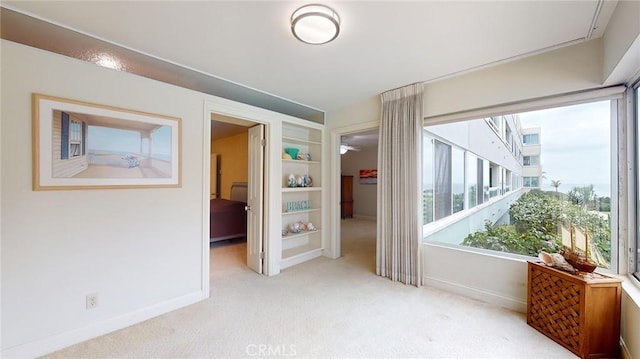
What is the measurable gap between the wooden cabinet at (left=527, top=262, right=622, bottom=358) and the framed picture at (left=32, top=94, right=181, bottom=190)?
347cm

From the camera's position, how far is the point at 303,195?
14.0 ft

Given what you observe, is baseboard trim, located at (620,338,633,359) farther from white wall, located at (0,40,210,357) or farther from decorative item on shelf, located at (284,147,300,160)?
decorative item on shelf, located at (284,147,300,160)

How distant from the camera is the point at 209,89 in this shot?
9.61 ft

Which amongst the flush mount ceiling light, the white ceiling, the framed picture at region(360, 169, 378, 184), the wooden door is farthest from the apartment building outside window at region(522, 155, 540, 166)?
the framed picture at region(360, 169, 378, 184)

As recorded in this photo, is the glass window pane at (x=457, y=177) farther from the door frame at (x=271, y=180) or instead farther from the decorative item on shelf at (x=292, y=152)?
the door frame at (x=271, y=180)

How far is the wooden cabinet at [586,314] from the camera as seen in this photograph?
1.74 meters

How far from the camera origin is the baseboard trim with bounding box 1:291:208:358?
5.61ft

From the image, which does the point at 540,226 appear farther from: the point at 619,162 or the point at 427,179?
the point at 427,179

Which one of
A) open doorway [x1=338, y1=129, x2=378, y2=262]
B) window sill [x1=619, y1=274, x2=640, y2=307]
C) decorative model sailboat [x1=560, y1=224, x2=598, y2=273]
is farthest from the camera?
open doorway [x1=338, y1=129, x2=378, y2=262]

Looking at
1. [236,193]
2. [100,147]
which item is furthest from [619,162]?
[236,193]

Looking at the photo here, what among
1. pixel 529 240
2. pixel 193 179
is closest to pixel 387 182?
pixel 529 240

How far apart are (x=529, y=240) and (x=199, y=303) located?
3.42 metres

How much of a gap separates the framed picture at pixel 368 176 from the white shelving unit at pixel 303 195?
4373mm

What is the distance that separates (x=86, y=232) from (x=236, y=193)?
14.8ft
